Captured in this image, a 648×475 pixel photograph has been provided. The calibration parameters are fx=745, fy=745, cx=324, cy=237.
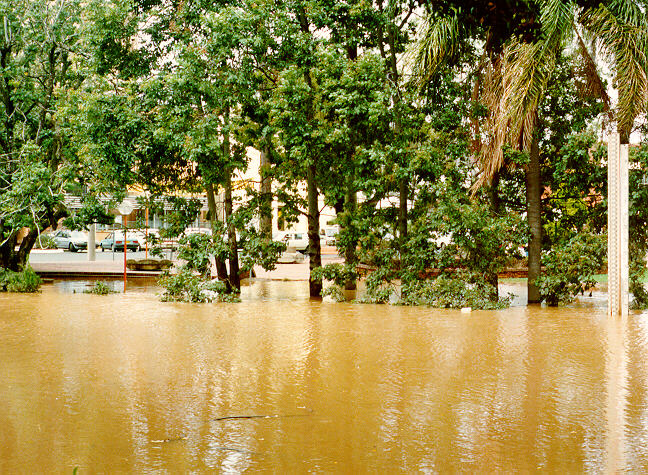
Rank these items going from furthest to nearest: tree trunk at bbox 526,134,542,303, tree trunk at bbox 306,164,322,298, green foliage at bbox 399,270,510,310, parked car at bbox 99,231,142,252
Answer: parked car at bbox 99,231,142,252, tree trunk at bbox 306,164,322,298, tree trunk at bbox 526,134,542,303, green foliage at bbox 399,270,510,310

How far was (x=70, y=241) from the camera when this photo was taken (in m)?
41.9

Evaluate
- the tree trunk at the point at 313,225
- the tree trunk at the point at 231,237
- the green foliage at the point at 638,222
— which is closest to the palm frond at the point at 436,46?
the tree trunk at the point at 313,225

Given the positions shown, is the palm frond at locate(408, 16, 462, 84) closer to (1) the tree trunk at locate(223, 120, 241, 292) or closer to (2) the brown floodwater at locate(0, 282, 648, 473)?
(1) the tree trunk at locate(223, 120, 241, 292)

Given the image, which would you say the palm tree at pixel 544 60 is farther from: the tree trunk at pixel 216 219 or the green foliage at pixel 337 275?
the tree trunk at pixel 216 219

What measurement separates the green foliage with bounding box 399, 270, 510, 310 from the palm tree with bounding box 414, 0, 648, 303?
1.87m

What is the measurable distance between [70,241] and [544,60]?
34.4m

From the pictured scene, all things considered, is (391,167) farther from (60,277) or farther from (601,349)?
(60,277)

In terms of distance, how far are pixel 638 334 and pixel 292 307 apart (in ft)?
21.1

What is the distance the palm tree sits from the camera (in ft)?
40.9

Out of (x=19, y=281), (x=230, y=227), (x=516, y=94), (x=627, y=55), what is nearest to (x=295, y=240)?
(x=19, y=281)

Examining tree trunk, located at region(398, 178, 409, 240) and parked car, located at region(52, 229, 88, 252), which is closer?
tree trunk, located at region(398, 178, 409, 240)

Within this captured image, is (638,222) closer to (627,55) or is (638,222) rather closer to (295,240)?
(627,55)

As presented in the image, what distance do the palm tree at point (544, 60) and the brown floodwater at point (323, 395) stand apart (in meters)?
3.43

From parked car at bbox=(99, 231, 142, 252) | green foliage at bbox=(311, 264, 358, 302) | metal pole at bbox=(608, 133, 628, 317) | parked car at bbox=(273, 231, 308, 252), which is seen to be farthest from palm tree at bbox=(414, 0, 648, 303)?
parked car at bbox=(99, 231, 142, 252)
